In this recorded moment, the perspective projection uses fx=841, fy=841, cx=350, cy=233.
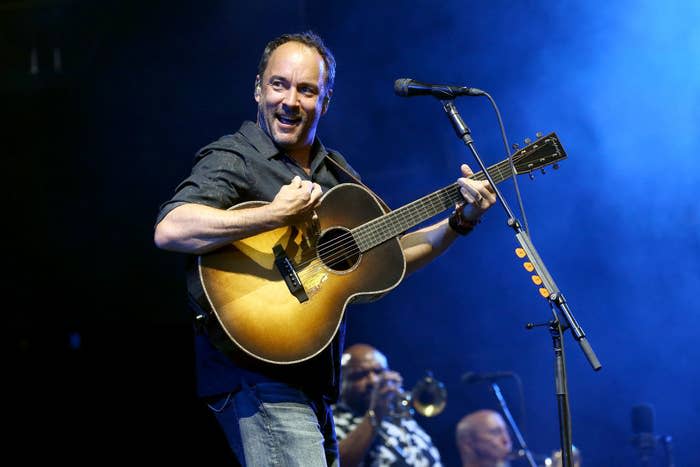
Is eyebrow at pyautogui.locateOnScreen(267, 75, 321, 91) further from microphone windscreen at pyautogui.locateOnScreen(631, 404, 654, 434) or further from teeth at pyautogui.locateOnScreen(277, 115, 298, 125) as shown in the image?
microphone windscreen at pyautogui.locateOnScreen(631, 404, 654, 434)

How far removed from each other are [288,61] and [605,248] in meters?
4.30

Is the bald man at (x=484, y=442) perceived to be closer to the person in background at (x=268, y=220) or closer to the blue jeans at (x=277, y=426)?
the person in background at (x=268, y=220)

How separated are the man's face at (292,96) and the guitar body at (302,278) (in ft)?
0.98

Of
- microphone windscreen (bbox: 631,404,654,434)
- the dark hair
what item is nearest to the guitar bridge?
the dark hair

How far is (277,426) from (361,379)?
3.11 m

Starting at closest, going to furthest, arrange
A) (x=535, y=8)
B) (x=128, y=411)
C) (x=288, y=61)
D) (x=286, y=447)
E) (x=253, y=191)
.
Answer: (x=286, y=447)
(x=253, y=191)
(x=288, y=61)
(x=128, y=411)
(x=535, y=8)

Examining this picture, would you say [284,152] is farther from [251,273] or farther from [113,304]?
[113,304]

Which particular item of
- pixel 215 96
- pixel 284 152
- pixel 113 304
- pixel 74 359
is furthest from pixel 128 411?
pixel 284 152

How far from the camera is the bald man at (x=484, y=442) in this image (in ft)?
20.7

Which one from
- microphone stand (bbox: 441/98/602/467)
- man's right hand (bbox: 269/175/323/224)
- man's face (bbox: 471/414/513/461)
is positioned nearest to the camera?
microphone stand (bbox: 441/98/602/467)

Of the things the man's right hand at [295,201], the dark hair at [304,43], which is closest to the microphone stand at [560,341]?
the man's right hand at [295,201]

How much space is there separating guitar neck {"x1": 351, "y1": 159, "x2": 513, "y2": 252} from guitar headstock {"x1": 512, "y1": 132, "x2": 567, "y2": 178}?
0.21 ft

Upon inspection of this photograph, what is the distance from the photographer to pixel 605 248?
22.7ft

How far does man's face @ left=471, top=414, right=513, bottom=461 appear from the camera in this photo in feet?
20.7
